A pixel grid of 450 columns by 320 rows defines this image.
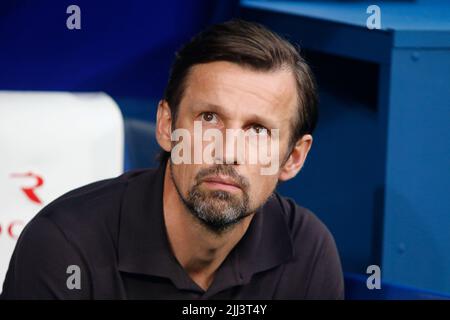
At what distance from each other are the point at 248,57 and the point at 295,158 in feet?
0.63

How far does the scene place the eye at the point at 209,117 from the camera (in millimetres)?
1321

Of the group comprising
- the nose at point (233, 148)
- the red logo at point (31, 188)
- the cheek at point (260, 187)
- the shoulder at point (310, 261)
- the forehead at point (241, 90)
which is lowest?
the shoulder at point (310, 261)

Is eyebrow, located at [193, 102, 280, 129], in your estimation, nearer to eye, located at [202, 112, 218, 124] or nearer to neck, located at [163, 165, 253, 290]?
eye, located at [202, 112, 218, 124]

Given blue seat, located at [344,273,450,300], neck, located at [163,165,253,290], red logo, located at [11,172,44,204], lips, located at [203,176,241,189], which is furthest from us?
red logo, located at [11,172,44,204]

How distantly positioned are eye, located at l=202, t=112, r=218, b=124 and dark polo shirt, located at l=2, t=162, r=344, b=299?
0.13 meters

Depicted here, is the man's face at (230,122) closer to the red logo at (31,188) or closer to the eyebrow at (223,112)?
the eyebrow at (223,112)

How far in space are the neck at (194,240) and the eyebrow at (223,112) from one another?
0.13 metres

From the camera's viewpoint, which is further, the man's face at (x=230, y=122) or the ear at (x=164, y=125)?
the ear at (x=164, y=125)

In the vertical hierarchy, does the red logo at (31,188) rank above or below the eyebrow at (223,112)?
below

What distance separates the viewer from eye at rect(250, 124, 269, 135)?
4.36ft

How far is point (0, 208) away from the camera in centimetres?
160

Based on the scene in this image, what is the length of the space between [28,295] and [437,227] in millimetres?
832

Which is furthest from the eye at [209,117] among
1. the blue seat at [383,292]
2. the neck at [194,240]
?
the blue seat at [383,292]

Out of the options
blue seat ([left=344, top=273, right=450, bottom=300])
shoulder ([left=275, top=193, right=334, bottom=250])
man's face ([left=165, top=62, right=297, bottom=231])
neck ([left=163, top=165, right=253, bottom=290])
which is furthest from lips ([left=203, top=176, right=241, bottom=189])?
blue seat ([left=344, top=273, right=450, bottom=300])
